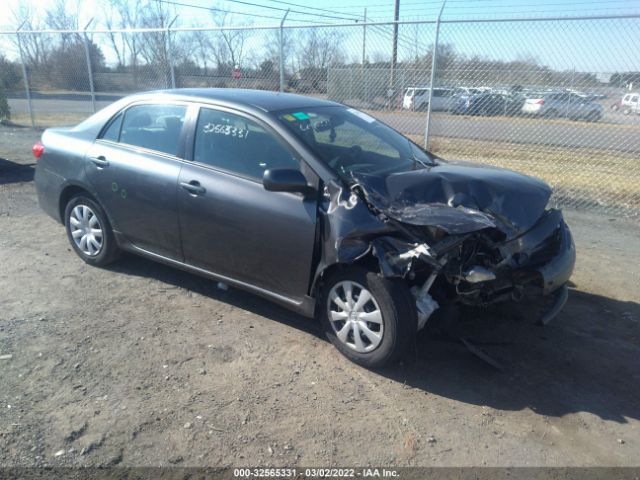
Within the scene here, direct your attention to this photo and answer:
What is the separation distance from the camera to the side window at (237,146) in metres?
3.77

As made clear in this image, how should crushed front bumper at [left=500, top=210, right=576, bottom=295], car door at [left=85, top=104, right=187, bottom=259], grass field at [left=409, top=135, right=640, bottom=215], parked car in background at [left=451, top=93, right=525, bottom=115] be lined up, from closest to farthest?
crushed front bumper at [left=500, top=210, right=576, bottom=295] → car door at [left=85, top=104, right=187, bottom=259] → grass field at [left=409, top=135, right=640, bottom=215] → parked car in background at [left=451, top=93, right=525, bottom=115]

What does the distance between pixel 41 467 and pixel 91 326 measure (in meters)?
1.49

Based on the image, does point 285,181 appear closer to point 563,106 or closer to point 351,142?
point 351,142

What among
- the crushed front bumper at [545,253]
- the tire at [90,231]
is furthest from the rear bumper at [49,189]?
the crushed front bumper at [545,253]

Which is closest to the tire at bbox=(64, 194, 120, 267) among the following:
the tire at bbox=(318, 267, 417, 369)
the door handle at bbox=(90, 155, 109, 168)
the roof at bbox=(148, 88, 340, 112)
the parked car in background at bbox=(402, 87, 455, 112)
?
the door handle at bbox=(90, 155, 109, 168)

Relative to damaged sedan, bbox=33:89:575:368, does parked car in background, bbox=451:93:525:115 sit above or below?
above

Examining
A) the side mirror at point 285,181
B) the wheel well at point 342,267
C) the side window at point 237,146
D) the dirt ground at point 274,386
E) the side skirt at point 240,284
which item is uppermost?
the side window at point 237,146

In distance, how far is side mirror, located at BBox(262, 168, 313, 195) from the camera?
11.2 feet

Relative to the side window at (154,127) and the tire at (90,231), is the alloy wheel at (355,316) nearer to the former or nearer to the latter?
the side window at (154,127)

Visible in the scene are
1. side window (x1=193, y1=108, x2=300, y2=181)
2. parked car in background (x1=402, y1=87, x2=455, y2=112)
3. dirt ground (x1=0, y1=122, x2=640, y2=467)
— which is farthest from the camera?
parked car in background (x1=402, y1=87, x2=455, y2=112)

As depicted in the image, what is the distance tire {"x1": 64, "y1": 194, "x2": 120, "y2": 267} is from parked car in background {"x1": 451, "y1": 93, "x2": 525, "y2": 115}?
653 cm

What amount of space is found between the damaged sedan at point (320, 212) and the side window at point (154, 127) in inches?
0.5

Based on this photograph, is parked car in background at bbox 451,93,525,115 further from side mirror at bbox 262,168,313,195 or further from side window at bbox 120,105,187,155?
side mirror at bbox 262,168,313,195

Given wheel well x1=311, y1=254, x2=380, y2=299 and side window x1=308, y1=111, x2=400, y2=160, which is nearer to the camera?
wheel well x1=311, y1=254, x2=380, y2=299
